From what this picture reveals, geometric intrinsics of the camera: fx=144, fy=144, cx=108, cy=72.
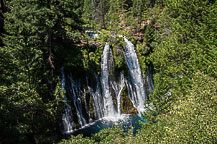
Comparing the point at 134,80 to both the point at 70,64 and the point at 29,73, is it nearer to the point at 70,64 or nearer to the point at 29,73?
the point at 70,64

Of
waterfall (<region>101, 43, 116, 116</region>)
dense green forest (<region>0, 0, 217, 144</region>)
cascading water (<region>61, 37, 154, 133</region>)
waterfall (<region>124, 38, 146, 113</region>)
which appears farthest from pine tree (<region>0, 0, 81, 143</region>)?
waterfall (<region>124, 38, 146, 113</region>)

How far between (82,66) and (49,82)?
6.23 m

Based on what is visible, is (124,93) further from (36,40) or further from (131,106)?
(36,40)

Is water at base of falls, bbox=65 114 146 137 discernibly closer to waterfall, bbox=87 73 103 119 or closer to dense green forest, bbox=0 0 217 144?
waterfall, bbox=87 73 103 119

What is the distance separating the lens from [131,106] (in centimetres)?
2300

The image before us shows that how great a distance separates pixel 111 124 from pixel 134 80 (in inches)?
377

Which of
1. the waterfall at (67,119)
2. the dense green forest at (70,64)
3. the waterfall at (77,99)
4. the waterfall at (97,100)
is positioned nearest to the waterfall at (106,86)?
the waterfall at (97,100)

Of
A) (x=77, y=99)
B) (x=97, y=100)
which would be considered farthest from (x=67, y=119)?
(x=97, y=100)

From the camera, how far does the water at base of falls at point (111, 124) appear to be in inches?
715

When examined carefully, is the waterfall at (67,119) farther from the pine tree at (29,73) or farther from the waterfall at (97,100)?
the pine tree at (29,73)

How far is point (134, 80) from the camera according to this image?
26078 mm

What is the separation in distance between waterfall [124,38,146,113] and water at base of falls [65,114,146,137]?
327cm

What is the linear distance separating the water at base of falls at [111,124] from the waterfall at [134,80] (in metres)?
3.27

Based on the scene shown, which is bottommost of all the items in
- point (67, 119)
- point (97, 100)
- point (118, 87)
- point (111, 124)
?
point (111, 124)
